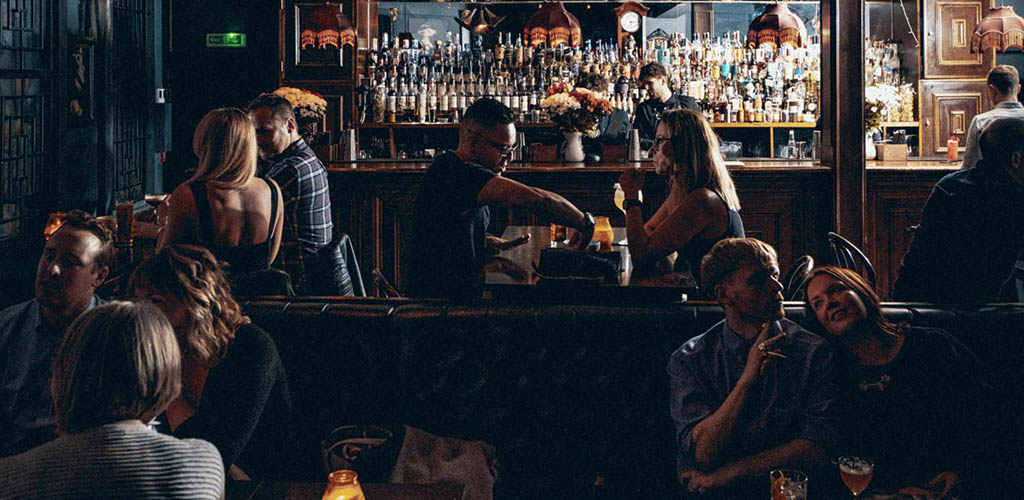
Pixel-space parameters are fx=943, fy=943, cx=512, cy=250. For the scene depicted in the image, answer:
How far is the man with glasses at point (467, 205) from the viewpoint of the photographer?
328 cm

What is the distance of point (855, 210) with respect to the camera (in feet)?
19.2

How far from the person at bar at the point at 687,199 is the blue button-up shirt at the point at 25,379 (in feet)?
6.18

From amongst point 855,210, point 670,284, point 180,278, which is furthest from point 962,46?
point 180,278

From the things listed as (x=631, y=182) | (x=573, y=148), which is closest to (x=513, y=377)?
(x=631, y=182)

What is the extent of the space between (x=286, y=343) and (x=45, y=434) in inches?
26.1

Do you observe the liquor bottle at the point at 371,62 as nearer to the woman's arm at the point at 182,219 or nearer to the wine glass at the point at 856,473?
the woman's arm at the point at 182,219

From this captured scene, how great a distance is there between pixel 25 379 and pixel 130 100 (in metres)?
6.15

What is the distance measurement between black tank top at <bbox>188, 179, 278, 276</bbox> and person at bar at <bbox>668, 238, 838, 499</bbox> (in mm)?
1550

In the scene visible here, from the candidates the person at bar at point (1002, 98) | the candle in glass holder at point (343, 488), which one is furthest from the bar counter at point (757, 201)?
the candle in glass holder at point (343, 488)

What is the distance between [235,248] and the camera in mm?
3162

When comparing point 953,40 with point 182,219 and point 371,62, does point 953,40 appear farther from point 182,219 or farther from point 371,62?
point 182,219

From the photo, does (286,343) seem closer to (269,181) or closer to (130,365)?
(269,181)

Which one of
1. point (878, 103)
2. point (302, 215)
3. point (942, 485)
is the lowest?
point (942, 485)

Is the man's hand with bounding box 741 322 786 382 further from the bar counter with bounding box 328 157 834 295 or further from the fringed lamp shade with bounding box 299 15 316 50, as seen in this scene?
the fringed lamp shade with bounding box 299 15 316 50
